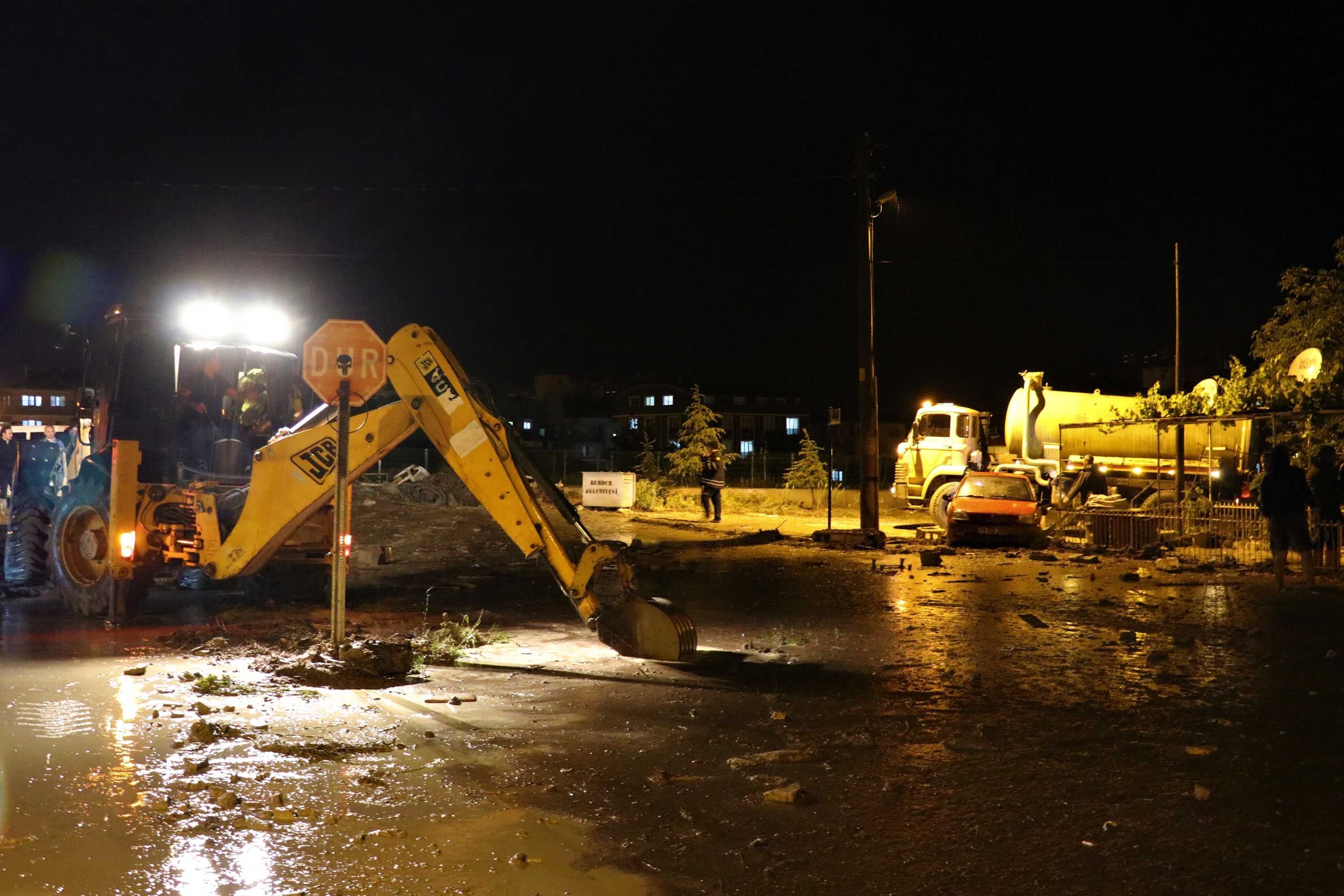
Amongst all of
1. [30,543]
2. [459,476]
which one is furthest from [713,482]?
[459,476]

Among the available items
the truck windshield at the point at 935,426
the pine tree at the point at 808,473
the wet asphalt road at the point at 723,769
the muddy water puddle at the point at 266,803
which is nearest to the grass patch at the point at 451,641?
the wet asphalt road at the point at 723,769

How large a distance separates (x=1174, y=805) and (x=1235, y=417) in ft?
46.4

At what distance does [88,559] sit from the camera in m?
12.6

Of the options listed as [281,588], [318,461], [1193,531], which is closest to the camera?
[318,461]

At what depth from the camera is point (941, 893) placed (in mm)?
4812

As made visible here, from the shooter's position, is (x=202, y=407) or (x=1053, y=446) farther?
(x=1053, y=446)

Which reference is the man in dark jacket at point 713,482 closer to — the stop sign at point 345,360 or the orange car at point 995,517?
the orange car at point 995,517

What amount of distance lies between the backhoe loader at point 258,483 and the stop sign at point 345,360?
0.53ft

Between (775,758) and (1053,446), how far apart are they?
23.3m

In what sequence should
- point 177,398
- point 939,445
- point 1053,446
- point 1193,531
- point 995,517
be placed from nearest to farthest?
point 177,398 < point 1193,531 < point 995,517 < point 1053,446 < point 939,445

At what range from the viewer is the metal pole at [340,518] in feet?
32.2

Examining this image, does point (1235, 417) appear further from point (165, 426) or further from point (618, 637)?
point (165, 426)

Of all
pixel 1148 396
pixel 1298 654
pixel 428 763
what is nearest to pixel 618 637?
pixel 428 763

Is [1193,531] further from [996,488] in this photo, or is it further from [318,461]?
[318,461]
